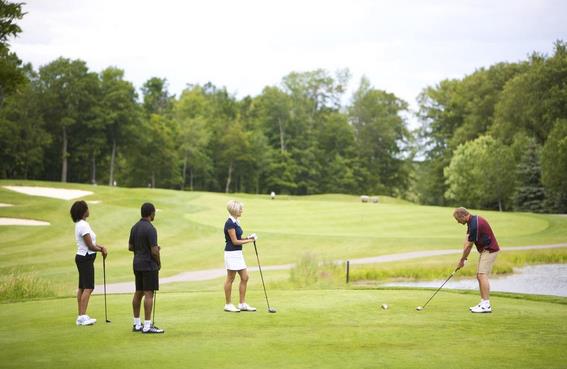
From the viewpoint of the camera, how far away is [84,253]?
10422 millimetres

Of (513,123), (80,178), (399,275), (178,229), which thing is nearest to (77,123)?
(80,178)

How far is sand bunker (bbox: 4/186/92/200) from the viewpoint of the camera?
46906 millimetres

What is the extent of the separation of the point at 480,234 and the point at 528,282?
12364 mm

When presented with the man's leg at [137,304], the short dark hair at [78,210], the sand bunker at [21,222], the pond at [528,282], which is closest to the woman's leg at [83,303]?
the man's leg at [137,304]

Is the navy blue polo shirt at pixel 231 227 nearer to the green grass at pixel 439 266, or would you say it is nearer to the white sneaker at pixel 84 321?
the white sneaker at pixel 84 321

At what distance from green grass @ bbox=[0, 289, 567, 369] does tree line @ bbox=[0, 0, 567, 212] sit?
43232mm

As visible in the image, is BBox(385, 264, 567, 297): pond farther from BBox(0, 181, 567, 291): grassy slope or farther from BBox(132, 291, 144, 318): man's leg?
BBox(132, 291, 144, 318): man's leg

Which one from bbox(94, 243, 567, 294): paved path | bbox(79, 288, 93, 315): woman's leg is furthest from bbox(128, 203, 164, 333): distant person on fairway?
bbox(94, 243, 567, 294): paved path

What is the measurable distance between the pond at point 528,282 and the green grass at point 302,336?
9.19 metres

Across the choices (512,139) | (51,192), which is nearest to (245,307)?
(51,192)

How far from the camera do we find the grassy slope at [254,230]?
27.0 metres

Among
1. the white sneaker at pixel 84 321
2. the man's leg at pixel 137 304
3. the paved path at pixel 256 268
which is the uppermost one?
the man's leg at pixel 137 304

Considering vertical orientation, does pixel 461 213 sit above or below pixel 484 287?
above

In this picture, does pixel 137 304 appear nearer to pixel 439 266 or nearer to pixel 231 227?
pixel 231 227
